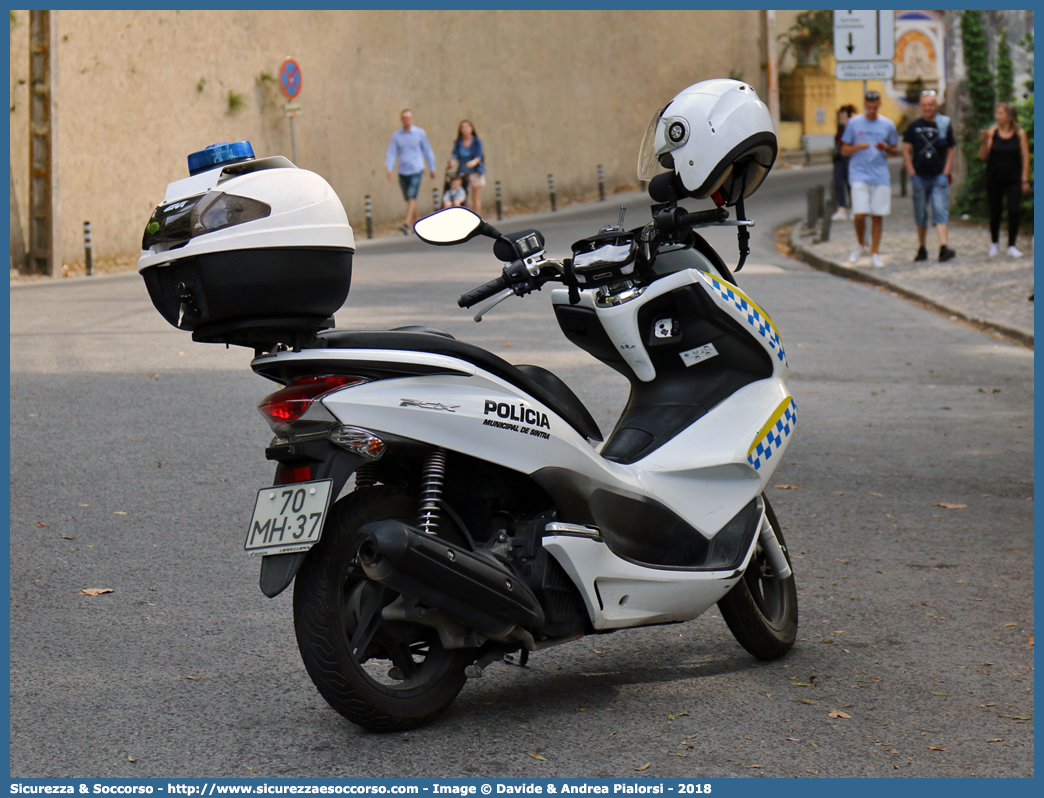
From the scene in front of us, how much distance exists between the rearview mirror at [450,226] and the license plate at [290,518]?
2.29 ft

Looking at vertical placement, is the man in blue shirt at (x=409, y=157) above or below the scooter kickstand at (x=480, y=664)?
above

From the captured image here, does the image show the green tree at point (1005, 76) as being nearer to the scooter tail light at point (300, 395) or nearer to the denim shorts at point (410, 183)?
the denim shorts at point (410, 183)

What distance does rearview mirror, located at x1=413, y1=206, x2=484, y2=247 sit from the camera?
3322 mm

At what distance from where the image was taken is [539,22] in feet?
105

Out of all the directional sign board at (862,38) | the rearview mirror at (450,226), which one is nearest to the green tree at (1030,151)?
the directional sign board at (862,38)

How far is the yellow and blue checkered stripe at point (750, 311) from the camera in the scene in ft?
12.7

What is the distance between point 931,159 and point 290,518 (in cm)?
1425

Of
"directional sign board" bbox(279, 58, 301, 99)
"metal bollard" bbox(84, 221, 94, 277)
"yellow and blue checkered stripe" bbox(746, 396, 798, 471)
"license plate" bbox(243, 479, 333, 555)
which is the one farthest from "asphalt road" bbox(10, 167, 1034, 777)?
"directional sign board" bbox(279, 58, 301, 99)

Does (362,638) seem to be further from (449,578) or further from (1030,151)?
(1030,151)

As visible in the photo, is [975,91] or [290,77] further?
[975,91]

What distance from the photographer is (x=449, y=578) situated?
10.5 feet

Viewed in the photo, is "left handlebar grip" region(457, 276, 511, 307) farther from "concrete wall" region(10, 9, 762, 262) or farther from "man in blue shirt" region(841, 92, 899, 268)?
"concrete wall" region(10, 9, 762, 262)

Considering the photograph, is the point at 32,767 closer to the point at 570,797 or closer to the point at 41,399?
the point at 570,797

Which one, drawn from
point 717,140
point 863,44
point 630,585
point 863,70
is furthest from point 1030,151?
point 630,585
